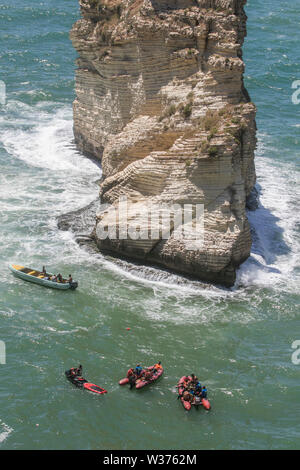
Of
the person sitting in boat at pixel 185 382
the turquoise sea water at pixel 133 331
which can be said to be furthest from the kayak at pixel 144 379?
the person sitting in boat at pixel 185 382

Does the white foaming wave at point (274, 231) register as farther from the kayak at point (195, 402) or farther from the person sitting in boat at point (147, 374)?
the kayak at point (195, 402)

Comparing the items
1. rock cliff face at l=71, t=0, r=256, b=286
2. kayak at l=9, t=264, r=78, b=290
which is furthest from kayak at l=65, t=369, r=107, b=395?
rock cliff face at l=71, t=0, r=256, b=286

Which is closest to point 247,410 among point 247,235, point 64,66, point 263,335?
point 263,335

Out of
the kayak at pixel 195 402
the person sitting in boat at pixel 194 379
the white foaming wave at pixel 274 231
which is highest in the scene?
the white foaming wave at pixel 274 231

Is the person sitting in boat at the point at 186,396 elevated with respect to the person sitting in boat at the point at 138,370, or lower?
lower

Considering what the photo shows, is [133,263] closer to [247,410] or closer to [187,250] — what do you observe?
[187,250]

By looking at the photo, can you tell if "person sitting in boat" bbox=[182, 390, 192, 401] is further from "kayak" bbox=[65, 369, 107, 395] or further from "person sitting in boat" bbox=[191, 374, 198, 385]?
"kayak" bbox=[65, 369, 107, 395]

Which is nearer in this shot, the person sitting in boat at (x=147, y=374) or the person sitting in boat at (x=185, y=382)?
the person sitting in boat at (x=185, y=382)

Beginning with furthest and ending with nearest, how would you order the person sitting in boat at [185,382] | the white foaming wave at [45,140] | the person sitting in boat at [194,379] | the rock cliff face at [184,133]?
the white foaming wave at [45,140], the rock cliff face at [184,133], the person sitting in boat at [194,379], the person sitting in boat at [185,382]

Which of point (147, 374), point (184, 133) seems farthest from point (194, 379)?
point (184, 133)
